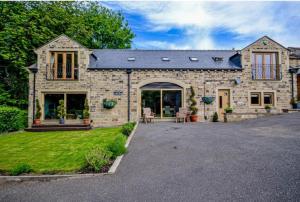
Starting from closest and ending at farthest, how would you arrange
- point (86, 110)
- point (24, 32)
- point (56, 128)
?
point (56, 128), point (86, 110), point (24, 32)

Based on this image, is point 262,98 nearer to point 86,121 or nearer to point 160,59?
point 160,59

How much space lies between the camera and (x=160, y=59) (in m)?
17.4

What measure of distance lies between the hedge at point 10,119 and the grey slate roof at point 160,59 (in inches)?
243

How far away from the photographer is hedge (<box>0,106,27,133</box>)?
12816 millimetres

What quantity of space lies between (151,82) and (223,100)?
6059 mm

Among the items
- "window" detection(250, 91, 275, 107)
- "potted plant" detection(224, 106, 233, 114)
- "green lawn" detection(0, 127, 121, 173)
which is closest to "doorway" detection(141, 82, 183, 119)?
"potted plant" detection(224, 106, 233, 114)

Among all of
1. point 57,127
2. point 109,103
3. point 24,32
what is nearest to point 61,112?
point 57,127

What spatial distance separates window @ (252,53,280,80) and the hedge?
18.5 metres

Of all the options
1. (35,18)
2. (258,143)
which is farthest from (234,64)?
(35,18)

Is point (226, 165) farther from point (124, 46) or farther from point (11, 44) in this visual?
point (124, 46)

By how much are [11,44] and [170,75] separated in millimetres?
14967

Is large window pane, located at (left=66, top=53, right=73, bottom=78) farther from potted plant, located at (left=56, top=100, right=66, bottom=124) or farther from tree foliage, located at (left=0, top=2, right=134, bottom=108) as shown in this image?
tree foliage, located at (left=0, top=2, right=134, bottom=108)

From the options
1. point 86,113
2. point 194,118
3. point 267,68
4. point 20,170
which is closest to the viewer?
point 20,170

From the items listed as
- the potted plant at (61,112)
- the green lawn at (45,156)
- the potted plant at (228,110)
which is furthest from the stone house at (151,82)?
the green lawn at (45,156)
